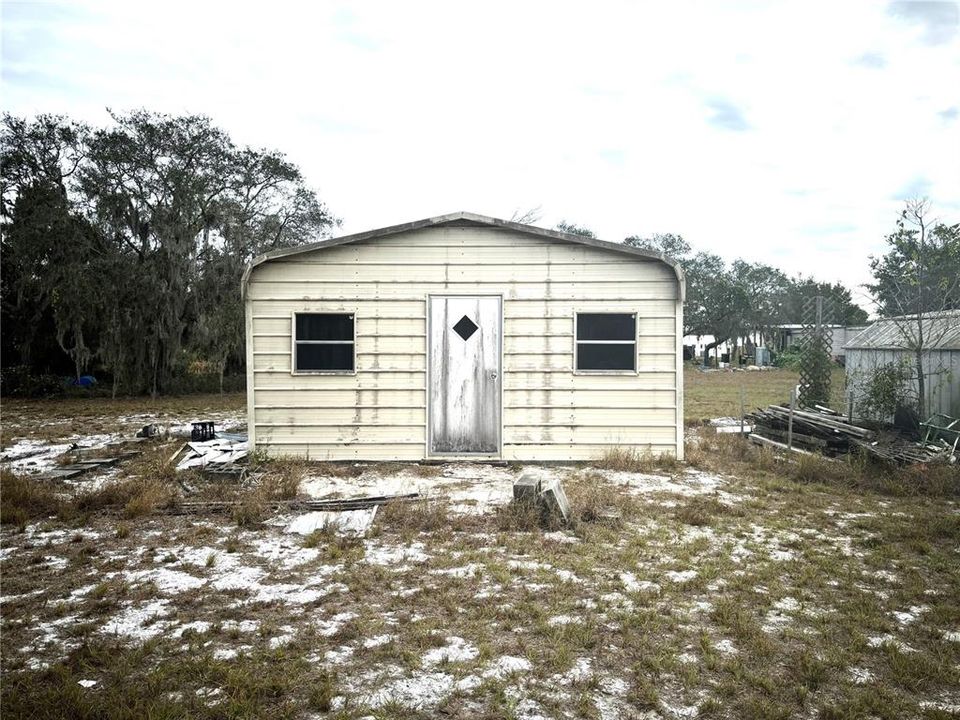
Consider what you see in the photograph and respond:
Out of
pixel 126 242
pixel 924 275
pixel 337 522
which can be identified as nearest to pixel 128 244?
pixel 126 242

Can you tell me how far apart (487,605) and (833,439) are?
7860 mm

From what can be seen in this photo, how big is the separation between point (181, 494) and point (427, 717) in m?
5.54

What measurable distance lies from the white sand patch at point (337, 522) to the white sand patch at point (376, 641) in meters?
2.09

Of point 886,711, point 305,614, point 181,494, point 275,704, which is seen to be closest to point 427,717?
point 275,704

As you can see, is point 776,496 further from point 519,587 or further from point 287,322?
point 287,322

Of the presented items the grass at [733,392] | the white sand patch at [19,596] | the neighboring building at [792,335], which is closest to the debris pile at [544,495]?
the white sand patch at [19,596]

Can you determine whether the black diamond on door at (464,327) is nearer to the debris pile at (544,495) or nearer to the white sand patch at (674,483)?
the white sand patch at (674,483)

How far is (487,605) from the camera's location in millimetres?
4363

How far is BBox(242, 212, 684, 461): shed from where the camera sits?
9.76m

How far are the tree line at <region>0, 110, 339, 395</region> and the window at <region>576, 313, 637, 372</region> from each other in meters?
15.1

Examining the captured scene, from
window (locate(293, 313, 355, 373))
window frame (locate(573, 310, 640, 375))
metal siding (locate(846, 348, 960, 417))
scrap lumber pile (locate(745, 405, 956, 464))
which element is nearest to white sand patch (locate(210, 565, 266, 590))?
window (locate(293, 313, 355, 373))

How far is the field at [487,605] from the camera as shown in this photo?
3301mm

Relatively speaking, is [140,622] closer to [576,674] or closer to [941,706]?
[576,674]

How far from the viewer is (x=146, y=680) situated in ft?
11.1
